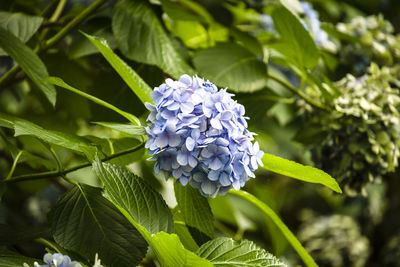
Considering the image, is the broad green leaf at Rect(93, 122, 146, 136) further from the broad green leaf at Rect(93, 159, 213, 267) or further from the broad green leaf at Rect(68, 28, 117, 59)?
the broad green leaf at Rect(68, 28, 117, 59)

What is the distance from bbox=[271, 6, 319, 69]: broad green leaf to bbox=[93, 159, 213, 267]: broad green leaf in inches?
22.7

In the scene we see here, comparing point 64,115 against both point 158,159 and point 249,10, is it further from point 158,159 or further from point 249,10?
point 158,159

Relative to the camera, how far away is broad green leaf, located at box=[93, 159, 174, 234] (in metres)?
0.76

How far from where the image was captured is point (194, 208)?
0.91 meters

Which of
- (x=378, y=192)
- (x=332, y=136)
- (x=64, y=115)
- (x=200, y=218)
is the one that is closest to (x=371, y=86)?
(x=332, y=136)

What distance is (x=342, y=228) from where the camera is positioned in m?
2.38

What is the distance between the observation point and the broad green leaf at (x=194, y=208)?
906mm

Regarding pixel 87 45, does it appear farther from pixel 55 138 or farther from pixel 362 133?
pixel 362 133

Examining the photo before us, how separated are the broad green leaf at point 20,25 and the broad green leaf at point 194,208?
0.51m

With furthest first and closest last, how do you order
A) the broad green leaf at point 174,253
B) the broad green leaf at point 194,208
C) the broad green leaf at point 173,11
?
the broad green leaf at point 173,11
the broad green leaf at point 194,208
the broad green leaf at point 174,253

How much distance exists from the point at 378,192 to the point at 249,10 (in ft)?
4.07

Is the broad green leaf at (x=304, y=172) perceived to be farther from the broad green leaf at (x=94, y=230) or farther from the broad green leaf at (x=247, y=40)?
the broad green leaf at (x=247, y=40)

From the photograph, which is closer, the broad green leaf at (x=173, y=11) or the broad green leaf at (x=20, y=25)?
the broad green leaf at (x=20, y=25)

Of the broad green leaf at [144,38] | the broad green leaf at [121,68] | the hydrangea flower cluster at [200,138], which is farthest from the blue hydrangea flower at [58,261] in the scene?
the broad green leaf at [144,38]
